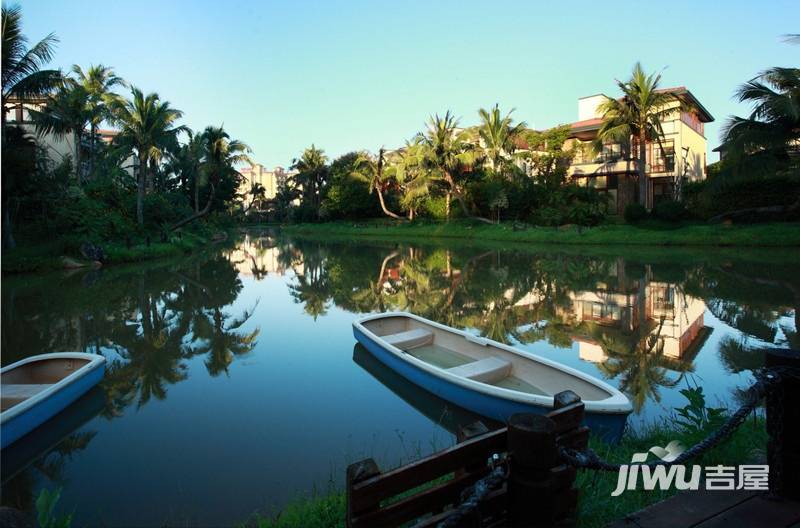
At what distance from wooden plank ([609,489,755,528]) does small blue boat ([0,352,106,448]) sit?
5224 millimetres

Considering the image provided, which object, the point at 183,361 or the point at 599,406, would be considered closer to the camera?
the point at 599,406

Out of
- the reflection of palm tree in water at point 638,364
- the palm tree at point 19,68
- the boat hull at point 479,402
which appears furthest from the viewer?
the palm tree at point 19,68

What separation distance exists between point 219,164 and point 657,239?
1059 inches

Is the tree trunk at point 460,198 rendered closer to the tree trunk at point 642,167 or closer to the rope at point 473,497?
the tree trunk at point 642,167

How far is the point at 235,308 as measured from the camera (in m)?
12.5

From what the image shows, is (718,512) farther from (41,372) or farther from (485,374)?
(41,372)

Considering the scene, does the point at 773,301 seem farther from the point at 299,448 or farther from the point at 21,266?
the point at 21,266

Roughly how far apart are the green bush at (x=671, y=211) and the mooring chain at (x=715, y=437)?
27.3m

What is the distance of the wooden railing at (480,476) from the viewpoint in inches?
85.8

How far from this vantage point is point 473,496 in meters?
2.08

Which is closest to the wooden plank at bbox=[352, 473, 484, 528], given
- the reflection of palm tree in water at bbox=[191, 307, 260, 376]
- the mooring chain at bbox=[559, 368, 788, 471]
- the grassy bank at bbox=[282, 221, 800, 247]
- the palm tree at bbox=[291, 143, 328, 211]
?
the mooring chain at bbox=[559, 368, 788, 471]

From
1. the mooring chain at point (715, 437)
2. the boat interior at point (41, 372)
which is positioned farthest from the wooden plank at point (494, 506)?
the boat interior at point (41, 372)

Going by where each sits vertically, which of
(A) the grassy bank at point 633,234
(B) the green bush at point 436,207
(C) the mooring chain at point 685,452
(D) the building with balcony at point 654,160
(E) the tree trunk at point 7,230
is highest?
(D) the building with balcony at point 654,160

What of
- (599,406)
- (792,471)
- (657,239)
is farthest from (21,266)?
(657,239)
